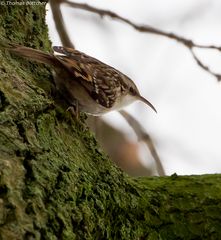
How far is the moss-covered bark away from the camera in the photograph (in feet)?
3.00

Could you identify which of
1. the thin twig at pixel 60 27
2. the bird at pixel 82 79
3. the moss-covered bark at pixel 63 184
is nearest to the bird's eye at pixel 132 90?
the bird at pixel 82 79

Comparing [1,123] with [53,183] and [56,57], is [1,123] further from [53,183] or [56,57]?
[56,57]

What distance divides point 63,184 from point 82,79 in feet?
1.85

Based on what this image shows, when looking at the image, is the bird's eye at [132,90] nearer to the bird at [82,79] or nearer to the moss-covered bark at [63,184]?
the bird at [82,79]

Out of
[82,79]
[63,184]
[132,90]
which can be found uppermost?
[132,90]

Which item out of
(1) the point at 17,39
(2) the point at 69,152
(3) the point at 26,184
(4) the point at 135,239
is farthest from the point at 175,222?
(1) the point at 17,39

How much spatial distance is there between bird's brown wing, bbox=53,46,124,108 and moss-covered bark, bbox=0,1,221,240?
10 cm

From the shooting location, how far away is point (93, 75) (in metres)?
1.62

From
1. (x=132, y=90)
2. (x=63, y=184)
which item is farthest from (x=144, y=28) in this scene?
(x=63, y=184)

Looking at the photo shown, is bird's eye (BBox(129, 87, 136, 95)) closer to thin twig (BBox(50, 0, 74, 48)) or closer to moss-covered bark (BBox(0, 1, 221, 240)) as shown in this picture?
thin twig (BBox(50, 0, 74, 48))

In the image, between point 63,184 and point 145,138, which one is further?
point 145,138

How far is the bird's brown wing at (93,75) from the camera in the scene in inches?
59.6

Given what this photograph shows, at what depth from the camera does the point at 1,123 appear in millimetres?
981

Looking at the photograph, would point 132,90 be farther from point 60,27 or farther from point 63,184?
Answer: point 63,184
